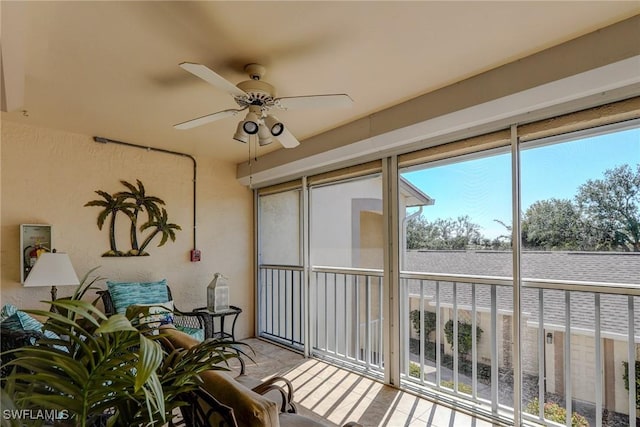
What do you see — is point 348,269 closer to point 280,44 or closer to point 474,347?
point 474,347

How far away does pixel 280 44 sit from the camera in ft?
6.35

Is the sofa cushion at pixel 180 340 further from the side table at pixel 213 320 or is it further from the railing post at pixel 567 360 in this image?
the railing post at pixel 567 360

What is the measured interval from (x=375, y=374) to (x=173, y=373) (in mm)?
2786

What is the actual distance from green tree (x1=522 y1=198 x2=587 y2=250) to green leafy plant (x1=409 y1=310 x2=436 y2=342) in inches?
42.4

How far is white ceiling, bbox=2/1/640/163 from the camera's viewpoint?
1.66 m

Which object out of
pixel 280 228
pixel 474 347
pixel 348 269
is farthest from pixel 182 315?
pixel 474 347

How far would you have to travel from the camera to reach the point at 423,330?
10.4 ft

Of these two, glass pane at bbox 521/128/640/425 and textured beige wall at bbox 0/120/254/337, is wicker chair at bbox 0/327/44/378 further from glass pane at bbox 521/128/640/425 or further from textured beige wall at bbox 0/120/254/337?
glass pane at bbox 521/128/640/425

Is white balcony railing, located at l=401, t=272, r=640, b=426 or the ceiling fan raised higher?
the ceiling fan

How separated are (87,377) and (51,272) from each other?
257 centimetres

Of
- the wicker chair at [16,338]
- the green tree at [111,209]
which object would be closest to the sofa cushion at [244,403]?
the wicker chair at [16,338]

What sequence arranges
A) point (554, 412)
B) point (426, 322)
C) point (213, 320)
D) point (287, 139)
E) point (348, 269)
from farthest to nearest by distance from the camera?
point (213, 320) → point (348, 269) → point (426, 322) → point (287, 139) → point (554, 412)

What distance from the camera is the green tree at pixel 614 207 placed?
6.80 ft

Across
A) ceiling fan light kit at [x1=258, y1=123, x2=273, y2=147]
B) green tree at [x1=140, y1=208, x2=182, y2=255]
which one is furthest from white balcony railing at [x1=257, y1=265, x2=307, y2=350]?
ceiling fan light kit at [x1=258, y1=123, x2=273, y2=147]
